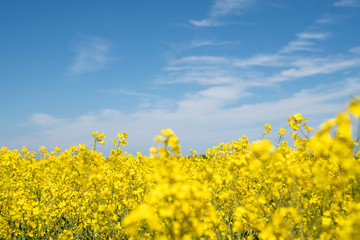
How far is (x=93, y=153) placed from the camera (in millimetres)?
3869

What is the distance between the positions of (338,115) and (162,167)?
4.27ft

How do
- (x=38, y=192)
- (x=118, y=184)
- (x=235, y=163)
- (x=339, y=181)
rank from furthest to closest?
(x=38, y=192) → (x=118, y=184) → (x=339, y=181) → (x=235, y=163)

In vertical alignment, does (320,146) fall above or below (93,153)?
below

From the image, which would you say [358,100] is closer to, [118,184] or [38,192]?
[118,184]

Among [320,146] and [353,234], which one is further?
[320,146]

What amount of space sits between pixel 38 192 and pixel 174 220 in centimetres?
737

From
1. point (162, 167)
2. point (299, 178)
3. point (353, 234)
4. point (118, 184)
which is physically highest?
point (118, 184)

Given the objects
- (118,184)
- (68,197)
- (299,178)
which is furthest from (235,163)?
(68,197)

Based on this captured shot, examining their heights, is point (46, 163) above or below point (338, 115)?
above

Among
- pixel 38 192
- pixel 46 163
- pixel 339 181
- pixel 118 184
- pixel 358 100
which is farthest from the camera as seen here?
pixel 46 163

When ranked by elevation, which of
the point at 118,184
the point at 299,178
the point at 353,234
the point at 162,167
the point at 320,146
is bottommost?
the point at 353,234

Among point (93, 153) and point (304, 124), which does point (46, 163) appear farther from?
point (304, 124)

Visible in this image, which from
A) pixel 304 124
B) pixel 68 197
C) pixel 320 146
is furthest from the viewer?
pixel 68 197

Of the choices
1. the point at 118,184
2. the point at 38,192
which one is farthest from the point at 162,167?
the point at 38,192
